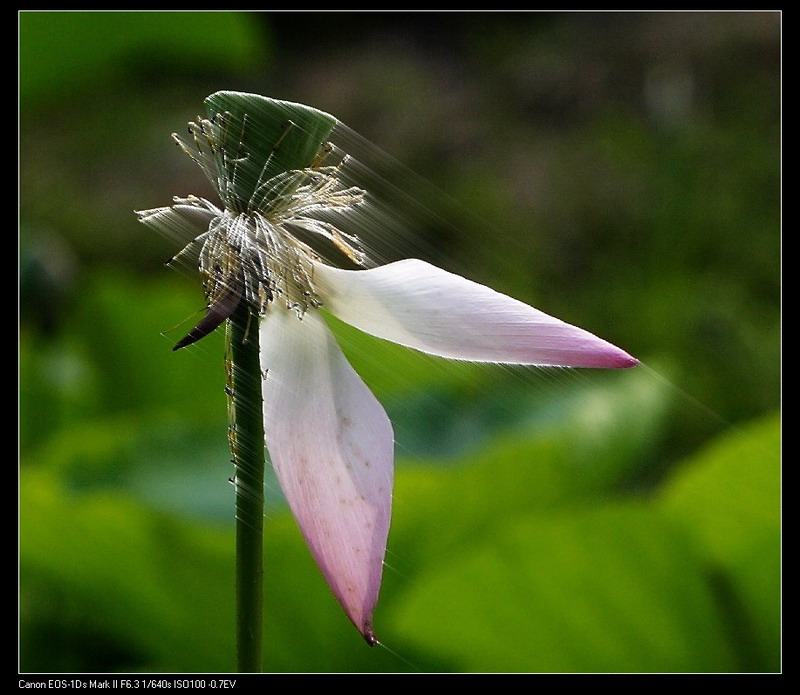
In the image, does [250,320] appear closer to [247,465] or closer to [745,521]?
[247,465]

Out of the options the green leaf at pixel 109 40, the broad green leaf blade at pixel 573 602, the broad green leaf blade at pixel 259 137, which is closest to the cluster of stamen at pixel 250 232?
the broad green leaf blade at pixel 259 137

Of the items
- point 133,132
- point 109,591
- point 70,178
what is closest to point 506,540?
point 109,591

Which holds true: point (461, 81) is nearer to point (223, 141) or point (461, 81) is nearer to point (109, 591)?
point (109, 591)

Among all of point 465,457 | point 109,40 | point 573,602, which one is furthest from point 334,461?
point 109,40

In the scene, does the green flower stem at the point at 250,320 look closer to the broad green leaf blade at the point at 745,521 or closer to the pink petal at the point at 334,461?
the pink petal at the point at 334,461

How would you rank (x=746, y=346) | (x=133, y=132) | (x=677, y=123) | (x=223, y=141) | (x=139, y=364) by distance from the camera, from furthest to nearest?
(x=133, y=132)
(x=677, y=123)
(x=746, y=346)
(x=139, y=364)
(x=223, y=141)
